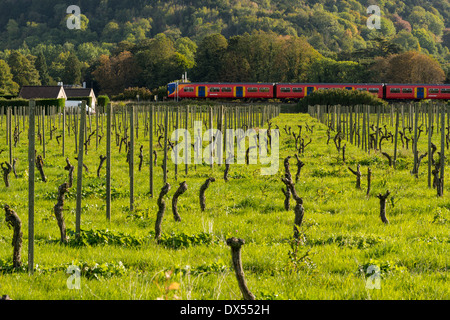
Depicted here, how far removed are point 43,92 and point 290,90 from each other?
2710cm

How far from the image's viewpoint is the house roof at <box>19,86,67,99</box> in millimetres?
55453

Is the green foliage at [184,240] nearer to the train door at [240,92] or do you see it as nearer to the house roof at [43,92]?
the train door at [240,92]

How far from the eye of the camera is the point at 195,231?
22.4 ft

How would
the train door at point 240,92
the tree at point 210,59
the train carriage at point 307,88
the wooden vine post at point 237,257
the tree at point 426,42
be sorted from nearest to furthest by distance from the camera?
1. the wooden vine post at point 237,257
2. the train carriage at point 307,88
3. the train door at point 240,92
4. the tree at point 210,59
5. the tree at point 426,42

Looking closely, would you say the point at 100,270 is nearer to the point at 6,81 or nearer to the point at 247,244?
the point at 247,244

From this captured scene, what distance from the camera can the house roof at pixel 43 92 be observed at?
55.5 meters

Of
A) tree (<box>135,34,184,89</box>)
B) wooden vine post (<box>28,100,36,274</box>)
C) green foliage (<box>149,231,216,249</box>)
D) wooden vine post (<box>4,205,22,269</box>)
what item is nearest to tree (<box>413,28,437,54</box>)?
tree (<box>135,34,184,89</box>)

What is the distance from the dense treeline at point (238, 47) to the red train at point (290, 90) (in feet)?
67.4

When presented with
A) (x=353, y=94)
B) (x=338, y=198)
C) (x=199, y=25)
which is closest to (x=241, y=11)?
(x=199, y=25)

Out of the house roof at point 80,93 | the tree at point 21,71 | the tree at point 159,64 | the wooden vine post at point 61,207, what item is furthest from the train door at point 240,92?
the tree at point 21,71

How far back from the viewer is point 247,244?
6395 millimetres

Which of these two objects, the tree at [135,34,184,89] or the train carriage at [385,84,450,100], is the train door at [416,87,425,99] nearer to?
the train carriage at [385,84,450,100]

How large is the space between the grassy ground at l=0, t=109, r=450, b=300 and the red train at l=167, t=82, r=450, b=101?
41497 mm

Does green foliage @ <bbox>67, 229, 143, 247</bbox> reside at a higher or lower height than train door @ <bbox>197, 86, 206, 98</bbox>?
lower
